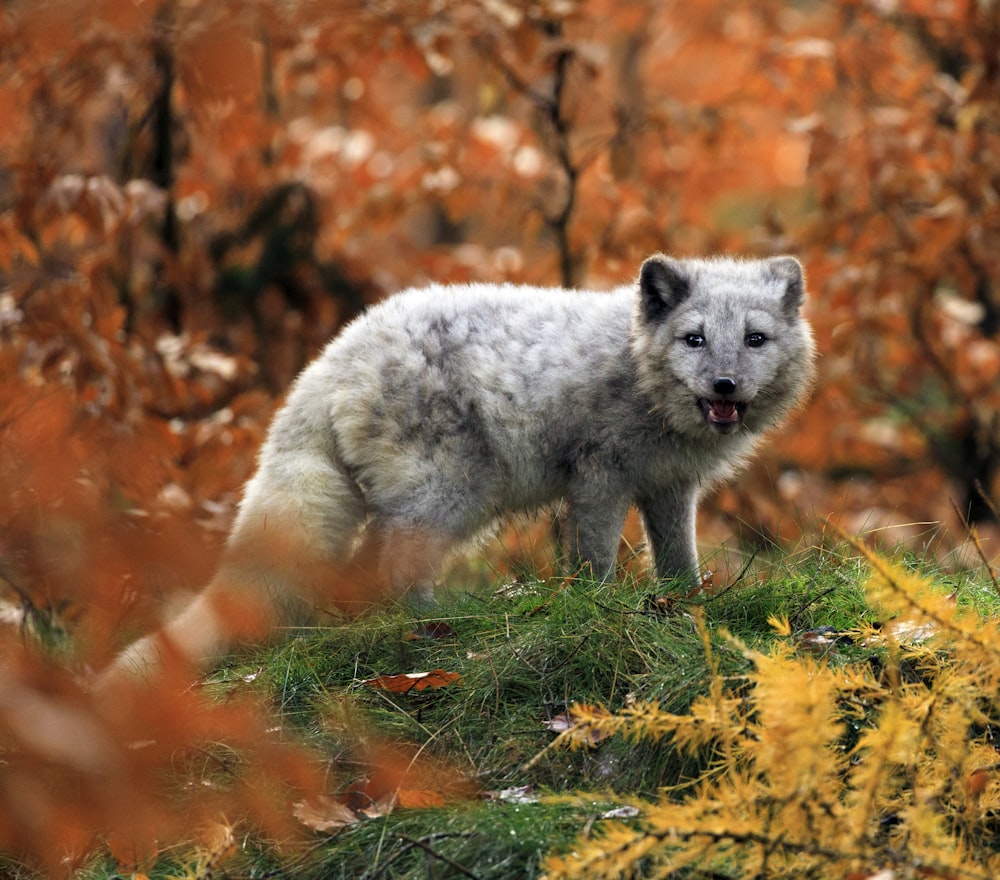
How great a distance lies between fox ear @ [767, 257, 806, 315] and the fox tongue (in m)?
0.59

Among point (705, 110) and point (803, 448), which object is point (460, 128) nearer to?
point (705, 110)

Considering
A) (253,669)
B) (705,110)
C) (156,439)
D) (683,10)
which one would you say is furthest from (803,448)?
(253,669)

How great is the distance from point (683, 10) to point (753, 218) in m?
11.6

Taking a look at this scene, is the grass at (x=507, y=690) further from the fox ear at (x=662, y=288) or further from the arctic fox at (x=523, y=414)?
the fox ear at (x=662, y=288)

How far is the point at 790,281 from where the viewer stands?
5488 millimetres

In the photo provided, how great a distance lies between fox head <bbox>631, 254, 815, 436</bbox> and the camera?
5227 mm

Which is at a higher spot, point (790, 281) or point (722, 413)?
point (790, 281)

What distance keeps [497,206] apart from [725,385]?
4268mm

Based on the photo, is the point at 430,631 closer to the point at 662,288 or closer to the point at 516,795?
the point at 516,795

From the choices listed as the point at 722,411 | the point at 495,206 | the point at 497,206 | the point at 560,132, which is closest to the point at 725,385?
the point at 722,411

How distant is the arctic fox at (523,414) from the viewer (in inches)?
204

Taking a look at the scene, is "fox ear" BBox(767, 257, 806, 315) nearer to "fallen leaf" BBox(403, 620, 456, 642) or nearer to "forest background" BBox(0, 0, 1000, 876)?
"forest background" BBox(0, 0, 1000, 876)

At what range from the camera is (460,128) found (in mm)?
9086

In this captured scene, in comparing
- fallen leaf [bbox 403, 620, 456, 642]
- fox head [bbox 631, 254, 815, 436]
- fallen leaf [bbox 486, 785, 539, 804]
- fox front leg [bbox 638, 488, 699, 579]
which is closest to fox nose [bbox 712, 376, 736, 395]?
fox head [bbox 631, 254, 815, 436]
